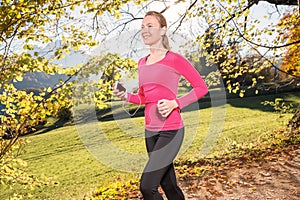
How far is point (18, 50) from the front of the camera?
12.9 feet

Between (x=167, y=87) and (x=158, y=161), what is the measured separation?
0.52m

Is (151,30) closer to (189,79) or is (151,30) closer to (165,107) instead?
(189,79)

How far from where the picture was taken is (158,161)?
2238 millimetres

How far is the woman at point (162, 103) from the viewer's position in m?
2.21

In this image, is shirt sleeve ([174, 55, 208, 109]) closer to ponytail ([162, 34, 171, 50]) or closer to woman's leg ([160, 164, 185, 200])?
ponytail ([162, 34, 171, 50])

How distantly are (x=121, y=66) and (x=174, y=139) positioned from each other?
6.74 feet

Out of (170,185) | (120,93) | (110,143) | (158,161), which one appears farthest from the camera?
(110,143)

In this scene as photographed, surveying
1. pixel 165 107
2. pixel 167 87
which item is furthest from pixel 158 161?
pixel 167 87

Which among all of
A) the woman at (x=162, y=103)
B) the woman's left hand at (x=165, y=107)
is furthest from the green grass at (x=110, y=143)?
the woman's left hand at (x=165, y=107)

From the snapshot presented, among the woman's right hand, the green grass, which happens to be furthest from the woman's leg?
the green grass

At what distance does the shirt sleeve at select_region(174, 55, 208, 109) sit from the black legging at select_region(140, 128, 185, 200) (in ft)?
0.69

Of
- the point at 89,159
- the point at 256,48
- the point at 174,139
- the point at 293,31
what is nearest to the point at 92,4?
the point at 174,139

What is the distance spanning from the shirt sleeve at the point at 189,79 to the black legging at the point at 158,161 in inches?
8.3

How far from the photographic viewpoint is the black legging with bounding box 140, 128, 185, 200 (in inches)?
85.7
